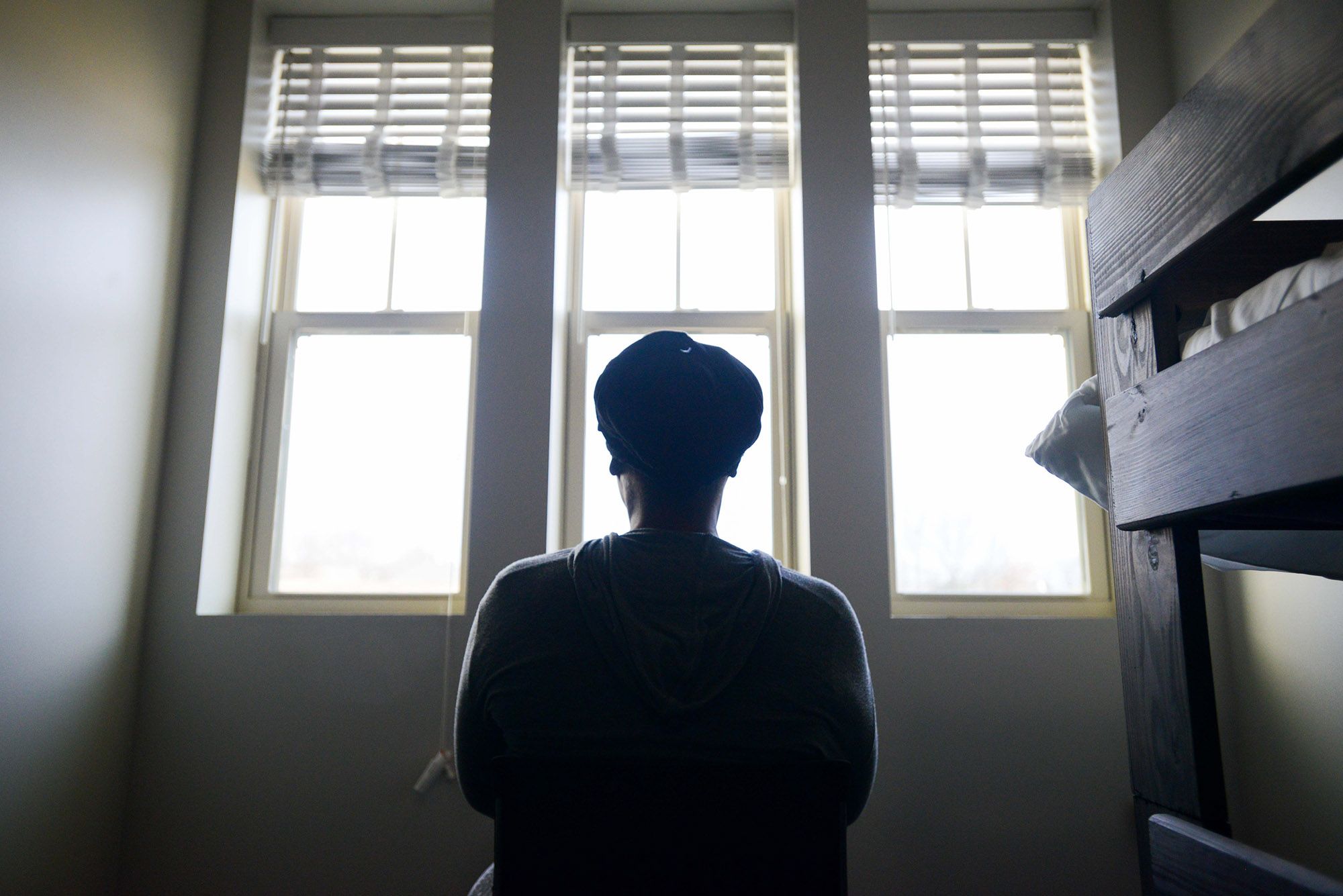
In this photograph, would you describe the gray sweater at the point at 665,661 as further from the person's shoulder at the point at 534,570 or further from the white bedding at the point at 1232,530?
the white bedding at the point at 1232,530

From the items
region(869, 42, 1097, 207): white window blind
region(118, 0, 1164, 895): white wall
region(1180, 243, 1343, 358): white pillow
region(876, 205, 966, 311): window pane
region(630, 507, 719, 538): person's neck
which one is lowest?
region(118, 0, 1164, 895): white wall

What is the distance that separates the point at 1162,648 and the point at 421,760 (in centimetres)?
172

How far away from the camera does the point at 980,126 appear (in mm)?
2602

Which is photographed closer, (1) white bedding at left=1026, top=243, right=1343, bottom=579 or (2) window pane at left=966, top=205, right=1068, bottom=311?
(1) white bedding at left=1026, top=243, right=1343, bottom=579

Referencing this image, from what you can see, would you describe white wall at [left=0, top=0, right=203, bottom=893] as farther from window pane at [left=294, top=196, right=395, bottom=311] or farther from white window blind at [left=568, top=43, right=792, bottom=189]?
white window blind at [left=568, top=43, right=792, bottom=189]

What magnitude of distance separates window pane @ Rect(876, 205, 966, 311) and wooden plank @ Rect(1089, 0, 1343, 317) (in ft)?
4.73

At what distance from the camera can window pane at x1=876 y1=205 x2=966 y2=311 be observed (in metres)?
2.59

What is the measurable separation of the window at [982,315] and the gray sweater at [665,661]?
4.78 ft

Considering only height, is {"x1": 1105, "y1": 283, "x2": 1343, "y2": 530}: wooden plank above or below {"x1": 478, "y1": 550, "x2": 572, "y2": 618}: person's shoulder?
above

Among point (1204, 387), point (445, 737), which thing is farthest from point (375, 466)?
point (1204, 387)

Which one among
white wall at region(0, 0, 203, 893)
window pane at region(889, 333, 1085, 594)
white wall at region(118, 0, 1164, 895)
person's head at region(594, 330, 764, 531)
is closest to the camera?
person's head at region(594, 330, 764, 531)

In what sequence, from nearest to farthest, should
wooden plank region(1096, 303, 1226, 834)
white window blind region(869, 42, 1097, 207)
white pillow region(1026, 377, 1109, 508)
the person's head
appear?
wooden plank region(1096, 303, 1226, 834), the person's head, white pillow region(1026, 377, 1109, 508), white window blind region(869, 42, 1097, 207)

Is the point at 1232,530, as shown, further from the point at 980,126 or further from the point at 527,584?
the point at 980,126

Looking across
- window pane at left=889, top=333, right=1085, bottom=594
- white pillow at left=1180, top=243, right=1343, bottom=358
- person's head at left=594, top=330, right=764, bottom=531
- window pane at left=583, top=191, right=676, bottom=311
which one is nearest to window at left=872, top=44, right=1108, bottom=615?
window pane at left=889, top=333, right=1085, bottom=594
